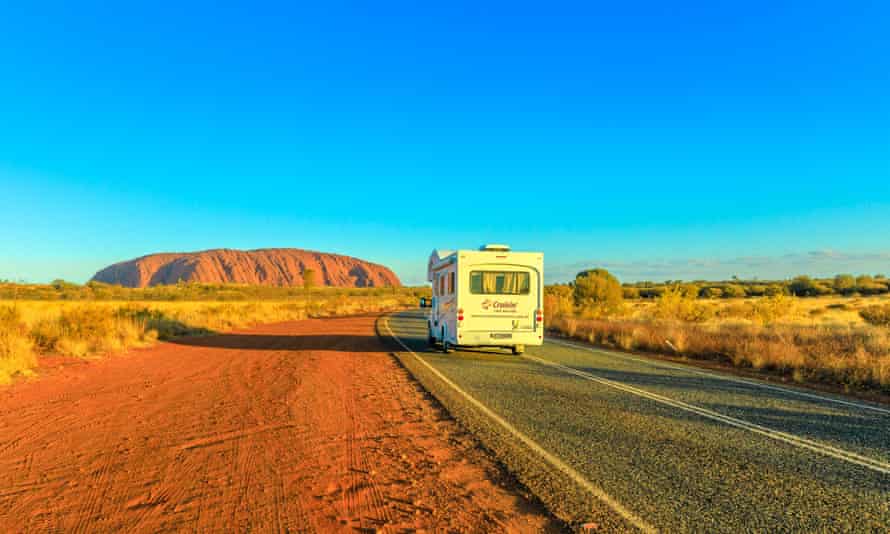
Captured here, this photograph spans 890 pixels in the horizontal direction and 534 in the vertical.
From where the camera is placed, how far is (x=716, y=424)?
21.9 ft

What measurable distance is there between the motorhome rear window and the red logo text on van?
243 mm

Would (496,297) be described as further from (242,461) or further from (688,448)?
(242,461)

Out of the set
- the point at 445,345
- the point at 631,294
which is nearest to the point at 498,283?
the point at 445,345

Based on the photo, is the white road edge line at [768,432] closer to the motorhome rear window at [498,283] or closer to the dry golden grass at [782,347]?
the motorhome rear window at [498,283]

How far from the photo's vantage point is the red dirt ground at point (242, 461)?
388 cm

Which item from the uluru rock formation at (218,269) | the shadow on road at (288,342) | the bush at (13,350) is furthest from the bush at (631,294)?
the uluru rock formation at (218,269)

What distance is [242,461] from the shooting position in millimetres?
5230

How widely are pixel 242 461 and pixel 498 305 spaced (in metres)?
9.20

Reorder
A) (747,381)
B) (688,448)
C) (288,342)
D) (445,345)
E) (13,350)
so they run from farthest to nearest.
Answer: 1. (288,342)
2. (445,345)
3. (13,350)
4. (747,381)
5. (688,448)

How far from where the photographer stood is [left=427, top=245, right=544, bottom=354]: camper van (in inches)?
535

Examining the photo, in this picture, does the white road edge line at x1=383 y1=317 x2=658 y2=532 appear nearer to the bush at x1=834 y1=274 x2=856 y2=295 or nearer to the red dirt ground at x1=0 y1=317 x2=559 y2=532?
the red dirt ground at x1=0 y1=317 x2=559 y2=532

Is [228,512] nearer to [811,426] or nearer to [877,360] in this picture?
[811,426]

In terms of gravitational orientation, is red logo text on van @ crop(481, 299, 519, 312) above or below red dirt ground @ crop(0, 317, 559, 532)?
above

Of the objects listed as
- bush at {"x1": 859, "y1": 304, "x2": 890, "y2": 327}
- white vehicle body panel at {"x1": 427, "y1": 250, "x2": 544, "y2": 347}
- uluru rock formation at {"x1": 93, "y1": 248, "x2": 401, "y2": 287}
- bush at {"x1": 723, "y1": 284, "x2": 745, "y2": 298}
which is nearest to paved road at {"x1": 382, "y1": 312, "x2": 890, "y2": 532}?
white vehicle body panel at {"x1": 427, "y1": 250, "x2": 544, "y2": 347}
